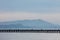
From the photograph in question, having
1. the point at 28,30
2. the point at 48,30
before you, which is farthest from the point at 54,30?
the point at 28,30

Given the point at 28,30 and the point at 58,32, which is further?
the point at 28,30

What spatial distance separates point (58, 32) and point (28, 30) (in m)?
9.29

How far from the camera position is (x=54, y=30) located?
72.6 m

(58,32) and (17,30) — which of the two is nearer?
(58,32)

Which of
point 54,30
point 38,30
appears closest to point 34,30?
point 38,30

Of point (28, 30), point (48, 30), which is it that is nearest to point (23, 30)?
point (28, 30)

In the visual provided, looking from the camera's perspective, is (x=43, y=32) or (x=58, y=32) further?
(x=43, y=32)

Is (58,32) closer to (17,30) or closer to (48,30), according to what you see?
(48,30)

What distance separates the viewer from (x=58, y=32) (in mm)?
70250

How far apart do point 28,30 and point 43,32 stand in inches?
176

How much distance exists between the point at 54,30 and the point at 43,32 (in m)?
4.24

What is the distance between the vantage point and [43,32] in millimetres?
75625

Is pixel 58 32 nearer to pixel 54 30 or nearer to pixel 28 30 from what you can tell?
pixel 54 30

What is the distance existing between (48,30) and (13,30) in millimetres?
10177
